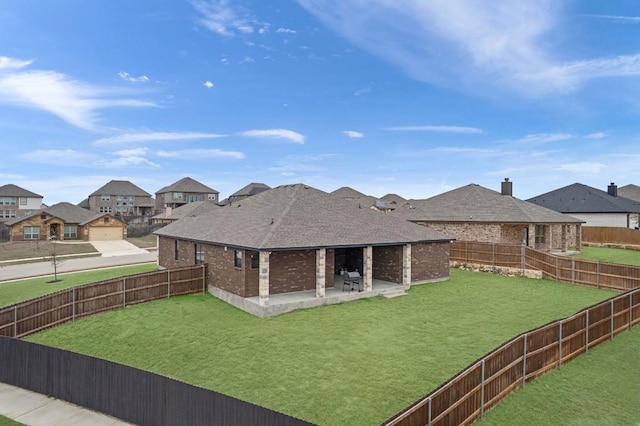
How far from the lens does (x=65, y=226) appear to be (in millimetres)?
52812

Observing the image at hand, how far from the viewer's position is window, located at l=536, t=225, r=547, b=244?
32875 mm

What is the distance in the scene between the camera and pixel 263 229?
742 inches

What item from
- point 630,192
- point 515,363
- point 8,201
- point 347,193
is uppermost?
point 347,193

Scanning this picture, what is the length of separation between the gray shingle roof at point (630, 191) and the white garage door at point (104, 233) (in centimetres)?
8403

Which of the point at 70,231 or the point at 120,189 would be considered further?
the point at 120,189

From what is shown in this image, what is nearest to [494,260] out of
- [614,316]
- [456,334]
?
[614,316]

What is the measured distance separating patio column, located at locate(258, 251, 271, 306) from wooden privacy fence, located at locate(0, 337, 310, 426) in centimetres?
743

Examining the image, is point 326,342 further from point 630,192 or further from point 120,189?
point 120,189

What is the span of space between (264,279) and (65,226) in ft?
162

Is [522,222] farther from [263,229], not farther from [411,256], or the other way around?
[263,229]

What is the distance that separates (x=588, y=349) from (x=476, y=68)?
22485mm

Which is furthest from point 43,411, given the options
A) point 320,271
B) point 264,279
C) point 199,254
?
point 199,254

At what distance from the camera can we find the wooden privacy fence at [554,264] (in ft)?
67.5

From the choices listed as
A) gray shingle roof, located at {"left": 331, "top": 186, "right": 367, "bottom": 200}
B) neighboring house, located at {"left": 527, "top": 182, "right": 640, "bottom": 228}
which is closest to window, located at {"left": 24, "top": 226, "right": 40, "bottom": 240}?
gray shingle roof, located at {"left": 331, "top": 186, "right": 367, "bottom": 200}
